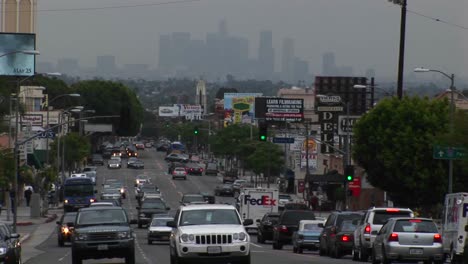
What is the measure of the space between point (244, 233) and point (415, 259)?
726 centimetres

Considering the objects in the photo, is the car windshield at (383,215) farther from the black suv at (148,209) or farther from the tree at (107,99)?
the tree at (107,99)

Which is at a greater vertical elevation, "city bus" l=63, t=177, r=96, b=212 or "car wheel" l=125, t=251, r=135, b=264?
"car wheel" l=125, t=251, r=135, b=264

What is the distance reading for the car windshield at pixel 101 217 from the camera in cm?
3497

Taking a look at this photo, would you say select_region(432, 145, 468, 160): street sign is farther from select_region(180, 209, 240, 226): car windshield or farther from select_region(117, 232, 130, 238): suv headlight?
select_region(180, 209, 240, 226): car windshield

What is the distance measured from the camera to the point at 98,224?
34.7m

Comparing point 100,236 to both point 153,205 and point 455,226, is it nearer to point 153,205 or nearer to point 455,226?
point 455,226

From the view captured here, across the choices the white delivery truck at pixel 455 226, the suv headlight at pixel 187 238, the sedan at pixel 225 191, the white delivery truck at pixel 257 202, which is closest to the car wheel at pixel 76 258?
the suv headlight at pixel 187 238

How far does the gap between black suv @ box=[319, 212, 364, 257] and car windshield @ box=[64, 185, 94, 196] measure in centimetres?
3973

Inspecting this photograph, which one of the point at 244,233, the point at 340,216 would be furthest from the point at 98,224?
the point at 340,216

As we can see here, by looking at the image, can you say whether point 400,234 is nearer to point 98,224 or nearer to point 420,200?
point 98,224

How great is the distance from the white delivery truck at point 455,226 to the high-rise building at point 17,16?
11557 centimetres

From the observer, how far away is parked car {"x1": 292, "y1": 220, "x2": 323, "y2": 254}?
48688 millimetres

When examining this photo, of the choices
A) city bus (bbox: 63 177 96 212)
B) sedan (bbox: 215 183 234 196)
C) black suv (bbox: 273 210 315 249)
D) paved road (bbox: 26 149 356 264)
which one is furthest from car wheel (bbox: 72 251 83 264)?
sedan (bbox: 215 183 234 196)

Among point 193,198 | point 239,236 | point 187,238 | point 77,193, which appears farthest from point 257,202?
point 187,238
